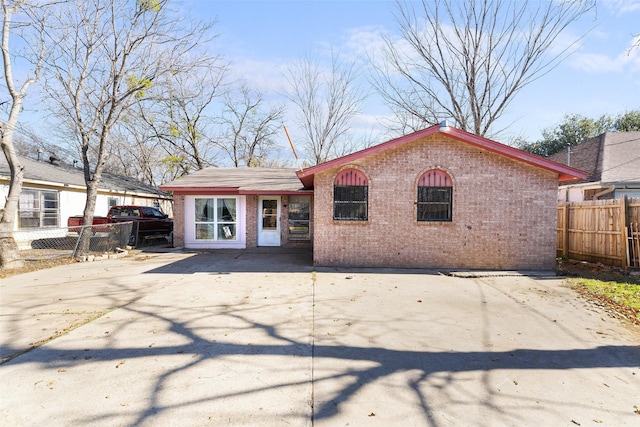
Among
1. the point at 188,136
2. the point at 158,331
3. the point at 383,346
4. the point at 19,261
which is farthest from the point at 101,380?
the point at 188,136

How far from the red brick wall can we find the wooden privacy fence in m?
1.79

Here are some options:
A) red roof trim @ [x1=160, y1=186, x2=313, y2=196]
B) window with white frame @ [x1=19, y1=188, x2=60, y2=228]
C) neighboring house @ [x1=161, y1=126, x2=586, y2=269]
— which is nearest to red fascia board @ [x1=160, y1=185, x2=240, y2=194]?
red roof trim @ [x1=160, y1=186, x2=313, y2=196]

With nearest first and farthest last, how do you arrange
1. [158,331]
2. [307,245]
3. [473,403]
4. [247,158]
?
[473,403]
[158,331]
[307,245]
[247,158]

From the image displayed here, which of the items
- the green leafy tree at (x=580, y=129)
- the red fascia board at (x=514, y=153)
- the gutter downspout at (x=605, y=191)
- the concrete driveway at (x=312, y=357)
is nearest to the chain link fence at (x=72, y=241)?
the concrete driveway at (x=312, y=357)

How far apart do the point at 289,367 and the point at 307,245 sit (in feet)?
33.7

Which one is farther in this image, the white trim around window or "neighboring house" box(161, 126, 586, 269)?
the white trim around window

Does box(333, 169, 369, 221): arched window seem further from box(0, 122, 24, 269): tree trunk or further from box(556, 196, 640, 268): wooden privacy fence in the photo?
box(0, 122, 24, 269): tree trunk

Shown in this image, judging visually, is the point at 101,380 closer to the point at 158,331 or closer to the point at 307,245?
the point at 158,331

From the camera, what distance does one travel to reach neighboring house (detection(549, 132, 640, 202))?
13.3 m

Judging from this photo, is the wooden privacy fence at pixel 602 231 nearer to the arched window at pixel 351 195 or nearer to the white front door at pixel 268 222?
the arched window at pixel 351 195

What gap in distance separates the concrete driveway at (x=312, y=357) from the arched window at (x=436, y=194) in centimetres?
271

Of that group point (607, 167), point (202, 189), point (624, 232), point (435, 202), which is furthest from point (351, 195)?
point (607, 167)

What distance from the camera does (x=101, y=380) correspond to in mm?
3525

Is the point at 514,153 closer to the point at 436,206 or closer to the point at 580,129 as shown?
the point at 436,206
